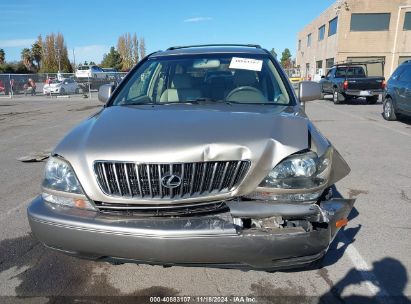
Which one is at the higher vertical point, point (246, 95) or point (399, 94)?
point (246, 95)

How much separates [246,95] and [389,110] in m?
9.80

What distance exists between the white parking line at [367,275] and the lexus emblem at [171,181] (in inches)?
66.6

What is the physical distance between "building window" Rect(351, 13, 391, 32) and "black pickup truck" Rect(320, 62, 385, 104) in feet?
64.9

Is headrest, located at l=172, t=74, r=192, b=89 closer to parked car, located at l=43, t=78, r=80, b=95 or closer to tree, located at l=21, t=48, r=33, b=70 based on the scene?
parked car, located at l=43, t=78, r=80, b=95

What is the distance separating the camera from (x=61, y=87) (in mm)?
29625

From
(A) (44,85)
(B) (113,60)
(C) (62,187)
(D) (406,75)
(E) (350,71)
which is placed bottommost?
(A) (44,85)

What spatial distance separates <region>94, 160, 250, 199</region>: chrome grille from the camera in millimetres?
2217

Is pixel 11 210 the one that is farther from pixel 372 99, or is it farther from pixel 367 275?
pixel 372 99

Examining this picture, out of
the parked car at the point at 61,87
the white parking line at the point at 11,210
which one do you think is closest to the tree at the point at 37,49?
the parked car at the point at 61,87

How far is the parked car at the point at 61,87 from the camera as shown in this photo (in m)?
29.0

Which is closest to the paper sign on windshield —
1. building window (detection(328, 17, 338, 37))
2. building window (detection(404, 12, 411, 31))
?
building window (detection(404, 12, 411, 31))

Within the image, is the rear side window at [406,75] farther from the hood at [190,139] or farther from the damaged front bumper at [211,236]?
the damaged front bumper at [211,236]

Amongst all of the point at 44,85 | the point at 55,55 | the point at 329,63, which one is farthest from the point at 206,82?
the point at 55,55

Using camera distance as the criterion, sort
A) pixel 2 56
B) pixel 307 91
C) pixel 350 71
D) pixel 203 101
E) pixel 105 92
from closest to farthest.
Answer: pixel 203 101 → pixel 307 91 → pixel 105 92 → pixel 350 71 → pixel 2 56
